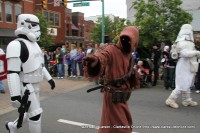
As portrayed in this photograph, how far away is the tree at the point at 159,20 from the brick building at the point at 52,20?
21.0 ft

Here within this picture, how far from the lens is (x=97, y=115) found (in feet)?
20.5

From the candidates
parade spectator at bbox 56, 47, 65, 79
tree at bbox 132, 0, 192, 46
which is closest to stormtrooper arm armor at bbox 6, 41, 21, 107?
tree at bbox 132, 0, 192, 46

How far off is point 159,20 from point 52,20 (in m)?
31.5

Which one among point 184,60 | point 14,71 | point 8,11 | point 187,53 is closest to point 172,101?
point 184,60

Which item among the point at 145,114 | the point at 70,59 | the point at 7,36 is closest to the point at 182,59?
the point at 145,114

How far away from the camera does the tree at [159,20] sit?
10.7m

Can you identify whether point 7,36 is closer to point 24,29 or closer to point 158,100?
point 158,100

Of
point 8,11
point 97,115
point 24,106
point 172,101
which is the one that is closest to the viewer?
point 24,106

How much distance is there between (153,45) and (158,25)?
2.50 feet

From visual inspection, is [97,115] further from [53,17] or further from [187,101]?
[53,17]

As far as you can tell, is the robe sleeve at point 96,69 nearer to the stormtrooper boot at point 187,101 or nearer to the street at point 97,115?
the street at point 97,115

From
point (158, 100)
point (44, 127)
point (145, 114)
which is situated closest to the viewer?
point (44, 127)

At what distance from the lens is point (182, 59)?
670 cm

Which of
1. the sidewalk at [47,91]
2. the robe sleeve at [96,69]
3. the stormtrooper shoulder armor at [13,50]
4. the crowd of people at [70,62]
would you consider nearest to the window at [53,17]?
the crowd of people at [70,62]
